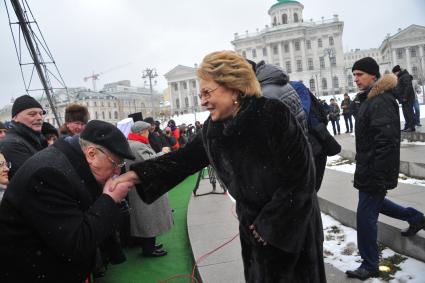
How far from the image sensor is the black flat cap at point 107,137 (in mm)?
1819

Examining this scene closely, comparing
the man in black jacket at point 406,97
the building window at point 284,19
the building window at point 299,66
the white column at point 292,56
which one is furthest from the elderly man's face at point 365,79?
the building window at point 284,19

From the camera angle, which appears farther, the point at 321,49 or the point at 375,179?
the point at 321,49

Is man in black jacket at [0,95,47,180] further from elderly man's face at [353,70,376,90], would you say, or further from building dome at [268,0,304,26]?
building dome at [268,0,304,26]

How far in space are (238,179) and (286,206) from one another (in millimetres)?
288

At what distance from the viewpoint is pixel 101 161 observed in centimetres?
185

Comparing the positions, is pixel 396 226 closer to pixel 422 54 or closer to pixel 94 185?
pixel 94 185

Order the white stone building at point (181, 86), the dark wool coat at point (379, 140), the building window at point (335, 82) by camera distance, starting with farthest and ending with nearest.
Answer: the white stone building at point (181, 86)
the building window at point (335, 82)
the dark wool coat at point (379, 140)

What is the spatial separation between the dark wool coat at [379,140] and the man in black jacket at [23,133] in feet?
10.8

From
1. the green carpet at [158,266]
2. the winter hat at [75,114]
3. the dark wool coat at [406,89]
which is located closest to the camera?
the green carpet at [158,266]

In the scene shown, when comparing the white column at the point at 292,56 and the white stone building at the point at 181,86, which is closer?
the white column at the point at 292,56

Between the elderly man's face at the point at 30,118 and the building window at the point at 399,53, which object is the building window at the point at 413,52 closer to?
the building window at the point at 399,53

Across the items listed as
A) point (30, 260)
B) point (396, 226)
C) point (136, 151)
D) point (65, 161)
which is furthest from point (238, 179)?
point (136, 151)

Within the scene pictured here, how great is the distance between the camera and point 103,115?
84.2 m


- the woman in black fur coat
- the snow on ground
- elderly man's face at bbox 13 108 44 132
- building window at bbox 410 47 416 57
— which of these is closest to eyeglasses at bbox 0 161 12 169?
elderly man's face at bbox 13 108 44 132
